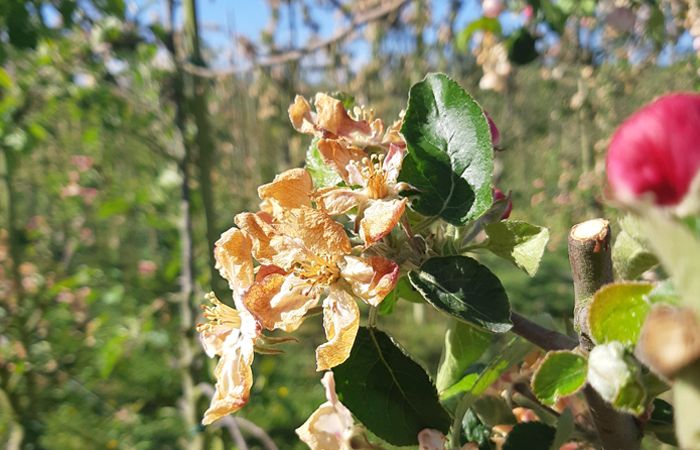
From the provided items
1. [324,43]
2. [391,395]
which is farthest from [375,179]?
[324,43]

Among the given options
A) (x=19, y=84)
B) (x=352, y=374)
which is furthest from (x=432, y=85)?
(x=19, y=84)

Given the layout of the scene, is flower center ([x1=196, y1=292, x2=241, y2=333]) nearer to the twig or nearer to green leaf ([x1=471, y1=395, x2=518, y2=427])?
green leaf ([x1=471, y1=395, x2=518, y2=427])

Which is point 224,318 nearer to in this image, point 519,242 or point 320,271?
point 320,271

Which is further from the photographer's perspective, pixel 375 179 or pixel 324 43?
pixel 324 43

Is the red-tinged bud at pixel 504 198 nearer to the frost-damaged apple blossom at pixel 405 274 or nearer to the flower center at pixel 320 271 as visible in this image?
the frost-damaged apple blossom at pixel 405 274

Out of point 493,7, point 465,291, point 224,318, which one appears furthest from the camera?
point 493,7

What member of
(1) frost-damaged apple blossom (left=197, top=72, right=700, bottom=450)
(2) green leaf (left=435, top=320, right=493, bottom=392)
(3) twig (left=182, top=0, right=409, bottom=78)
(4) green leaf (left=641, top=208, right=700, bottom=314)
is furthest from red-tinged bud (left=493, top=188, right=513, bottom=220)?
(3) twig (left=182, top=0, right=409, bottom=78)

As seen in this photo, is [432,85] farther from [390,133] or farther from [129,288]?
[129,288]
